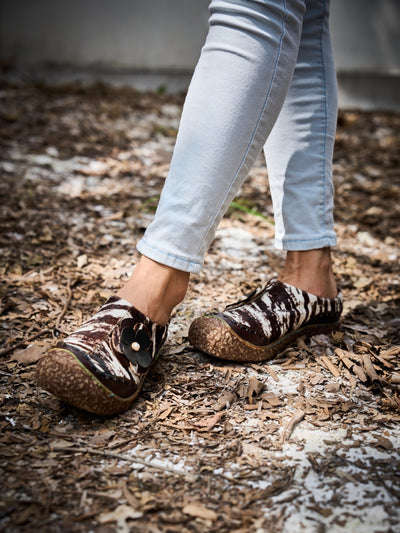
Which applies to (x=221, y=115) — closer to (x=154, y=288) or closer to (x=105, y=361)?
(x=154, y=288)

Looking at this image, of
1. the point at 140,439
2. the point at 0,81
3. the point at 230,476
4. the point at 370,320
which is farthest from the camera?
the point at 0,81

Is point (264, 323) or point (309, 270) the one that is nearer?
point (264, 323)

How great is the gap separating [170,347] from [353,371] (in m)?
0.51

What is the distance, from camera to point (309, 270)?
4.92ft

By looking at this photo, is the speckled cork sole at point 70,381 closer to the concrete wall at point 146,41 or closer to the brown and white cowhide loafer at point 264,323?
the brown and white cowhide loafer at point 264,323

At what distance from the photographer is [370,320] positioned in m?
1.73

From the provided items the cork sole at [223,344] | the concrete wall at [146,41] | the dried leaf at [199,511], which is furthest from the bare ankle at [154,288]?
the concrete wall at [146,41]

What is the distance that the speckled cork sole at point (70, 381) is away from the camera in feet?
3.60

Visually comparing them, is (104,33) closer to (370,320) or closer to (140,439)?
(370,320)

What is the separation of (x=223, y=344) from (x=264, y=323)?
13 centimetres

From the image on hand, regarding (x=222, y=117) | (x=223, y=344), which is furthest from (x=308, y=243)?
(x=222, y=117)

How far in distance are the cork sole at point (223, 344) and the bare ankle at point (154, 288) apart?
0.14m

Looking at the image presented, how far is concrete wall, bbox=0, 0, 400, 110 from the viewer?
5.11 metres

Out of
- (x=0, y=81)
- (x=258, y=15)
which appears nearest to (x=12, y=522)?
(x=258, y=15)
